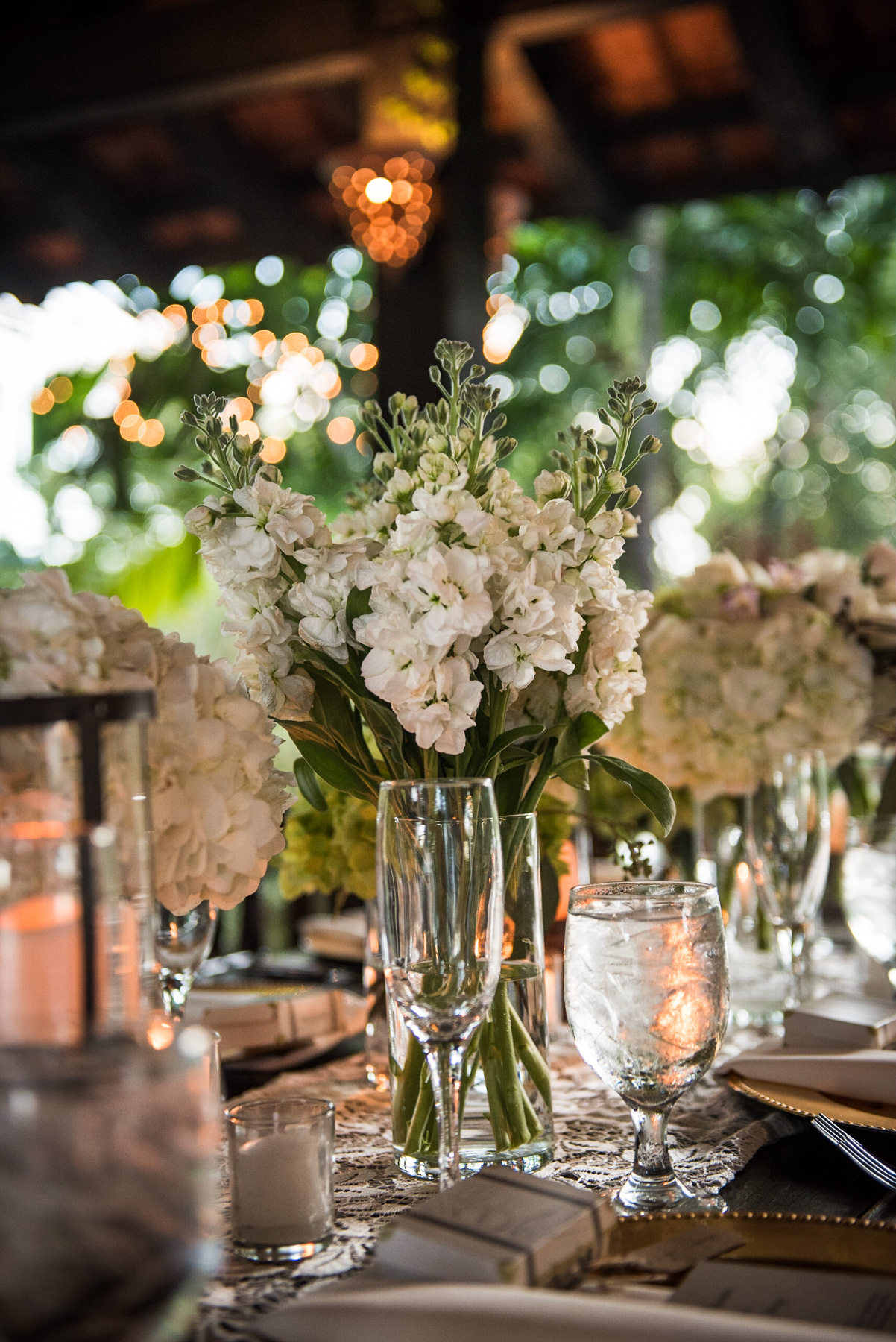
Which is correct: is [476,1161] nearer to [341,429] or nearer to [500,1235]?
[500,1235]

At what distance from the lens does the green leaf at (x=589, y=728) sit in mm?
977

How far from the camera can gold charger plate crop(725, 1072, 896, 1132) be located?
3.11ft

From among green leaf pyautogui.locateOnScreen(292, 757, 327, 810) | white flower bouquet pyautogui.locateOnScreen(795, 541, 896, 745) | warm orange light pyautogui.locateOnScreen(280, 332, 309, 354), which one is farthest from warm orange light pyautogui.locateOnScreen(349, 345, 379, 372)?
green leaf pyautogui.locateOnScreen(292, 757, 327, 810)

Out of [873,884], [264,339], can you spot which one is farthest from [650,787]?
[264,339]

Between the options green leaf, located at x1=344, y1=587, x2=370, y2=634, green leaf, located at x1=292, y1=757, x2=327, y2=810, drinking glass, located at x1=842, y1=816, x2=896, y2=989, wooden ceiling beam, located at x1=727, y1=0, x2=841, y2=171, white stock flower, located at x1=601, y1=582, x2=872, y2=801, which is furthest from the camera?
wooden ceiling beam, located at x1=727, y1=0, x2=841, y2=171

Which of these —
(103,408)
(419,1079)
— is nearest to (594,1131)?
(419,1079)

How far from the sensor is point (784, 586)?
158 centimetres

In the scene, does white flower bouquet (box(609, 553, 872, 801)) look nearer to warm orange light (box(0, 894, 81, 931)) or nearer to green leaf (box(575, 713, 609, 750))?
green leaf (box(575, 713, 609, 750))

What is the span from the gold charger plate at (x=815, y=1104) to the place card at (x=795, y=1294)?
317 mm

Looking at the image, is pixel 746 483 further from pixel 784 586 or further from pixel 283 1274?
pixel 283 1274

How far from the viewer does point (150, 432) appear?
5605 mm

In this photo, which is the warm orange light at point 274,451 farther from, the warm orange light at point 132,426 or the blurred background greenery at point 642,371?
the blurred background greenery at point 642,371

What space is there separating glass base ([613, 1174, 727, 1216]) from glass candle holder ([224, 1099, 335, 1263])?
0.67ft

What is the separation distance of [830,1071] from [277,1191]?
1.62 feet
